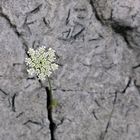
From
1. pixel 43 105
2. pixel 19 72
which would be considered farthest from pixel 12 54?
pixel 43 105

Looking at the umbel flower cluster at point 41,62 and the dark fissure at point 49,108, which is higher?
the umbel flower cluster at point 41,62

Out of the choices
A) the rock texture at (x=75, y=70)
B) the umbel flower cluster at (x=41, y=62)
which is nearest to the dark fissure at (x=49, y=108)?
the rock texture at (x=75, y=70)

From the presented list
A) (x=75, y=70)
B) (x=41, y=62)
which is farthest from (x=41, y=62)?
(x=75, y=70)

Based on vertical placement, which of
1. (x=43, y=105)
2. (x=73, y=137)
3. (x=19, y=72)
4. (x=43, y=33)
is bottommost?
(x=73, y=137)

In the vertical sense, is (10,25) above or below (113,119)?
above

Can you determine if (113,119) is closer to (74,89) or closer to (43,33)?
(74,89)

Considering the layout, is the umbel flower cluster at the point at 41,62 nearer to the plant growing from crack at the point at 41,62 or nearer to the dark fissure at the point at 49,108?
the plant growing from crack at the point at 41,62

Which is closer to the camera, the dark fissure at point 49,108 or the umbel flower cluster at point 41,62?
the umbel flower cluster at point 41,62
